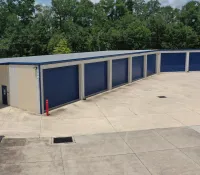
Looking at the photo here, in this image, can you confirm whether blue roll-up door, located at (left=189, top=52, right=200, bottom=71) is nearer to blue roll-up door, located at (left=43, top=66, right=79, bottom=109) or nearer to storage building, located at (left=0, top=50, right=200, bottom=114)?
storage building, located at (left=0, top=50, right=200, bottom=114)

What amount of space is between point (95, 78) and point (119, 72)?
4388 mm

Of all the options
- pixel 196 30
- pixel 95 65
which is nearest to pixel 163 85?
pixel 95 65

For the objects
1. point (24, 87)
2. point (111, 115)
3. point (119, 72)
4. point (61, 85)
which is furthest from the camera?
point (119, 72)

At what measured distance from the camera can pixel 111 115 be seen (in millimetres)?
15516

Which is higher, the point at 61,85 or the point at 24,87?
the point at 24,87

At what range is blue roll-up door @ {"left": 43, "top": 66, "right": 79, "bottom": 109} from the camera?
16356 mm

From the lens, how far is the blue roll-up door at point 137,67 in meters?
27.7

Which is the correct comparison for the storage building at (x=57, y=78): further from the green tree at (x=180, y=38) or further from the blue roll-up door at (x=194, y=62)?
the green tree at (x=180, y=38)

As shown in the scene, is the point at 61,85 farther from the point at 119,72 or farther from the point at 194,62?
the point at 194,62

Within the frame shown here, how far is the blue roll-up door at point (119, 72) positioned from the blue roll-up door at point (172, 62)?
9.98m

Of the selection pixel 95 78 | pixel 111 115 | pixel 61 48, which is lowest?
pixel 111 115

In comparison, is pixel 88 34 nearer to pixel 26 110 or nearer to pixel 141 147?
pixel 26 110

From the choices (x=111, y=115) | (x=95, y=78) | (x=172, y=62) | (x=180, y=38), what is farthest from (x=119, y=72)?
(x=180, y=38)

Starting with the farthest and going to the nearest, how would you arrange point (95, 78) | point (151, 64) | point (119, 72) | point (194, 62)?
1. point (194, 62)
2. point (151, 64)
3. point (119, 72)
4. point (95, 78)
